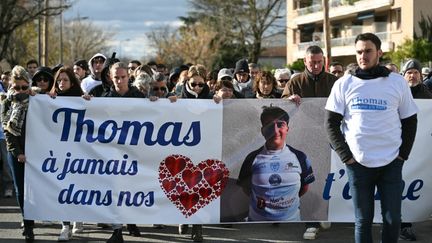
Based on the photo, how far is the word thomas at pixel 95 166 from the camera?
7199mm

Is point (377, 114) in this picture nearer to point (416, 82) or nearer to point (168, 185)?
point (416, 82)

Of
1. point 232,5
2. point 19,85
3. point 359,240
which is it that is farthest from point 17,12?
point 359,240

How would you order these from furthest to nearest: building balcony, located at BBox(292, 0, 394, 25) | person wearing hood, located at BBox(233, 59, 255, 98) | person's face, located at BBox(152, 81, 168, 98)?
building balcony, located at BBox(292, 0, 394, 25), person wearing hood, located at BBox(233, 59, 255, 98), person's face, located at BBox(152, 81, 168, 98)

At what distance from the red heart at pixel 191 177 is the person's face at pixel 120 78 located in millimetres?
1176

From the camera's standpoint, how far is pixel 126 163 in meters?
7.23

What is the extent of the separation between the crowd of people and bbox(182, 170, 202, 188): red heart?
48 centimetres

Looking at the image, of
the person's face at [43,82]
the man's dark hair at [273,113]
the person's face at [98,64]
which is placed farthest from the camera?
the person's face at [98,64]

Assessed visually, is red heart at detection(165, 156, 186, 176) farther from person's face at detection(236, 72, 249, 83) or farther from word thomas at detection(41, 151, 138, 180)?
person's face at detection(236, 72, 249, 83)

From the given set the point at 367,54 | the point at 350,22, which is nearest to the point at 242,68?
the point at 367,54

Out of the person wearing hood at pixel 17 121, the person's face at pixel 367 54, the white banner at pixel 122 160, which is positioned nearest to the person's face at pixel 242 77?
the white banner at pixel 122 160

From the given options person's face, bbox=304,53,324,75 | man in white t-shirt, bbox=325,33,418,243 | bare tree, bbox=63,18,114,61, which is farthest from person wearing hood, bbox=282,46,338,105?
bare tree, bbox=63,18,114,61

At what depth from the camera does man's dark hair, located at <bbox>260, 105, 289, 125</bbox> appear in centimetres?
734

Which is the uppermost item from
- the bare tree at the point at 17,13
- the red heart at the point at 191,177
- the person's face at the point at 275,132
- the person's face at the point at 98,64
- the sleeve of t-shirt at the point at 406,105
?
the bare tree at the point at 17,13

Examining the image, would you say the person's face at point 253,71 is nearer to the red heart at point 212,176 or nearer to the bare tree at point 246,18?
the red heart at point 212,176
